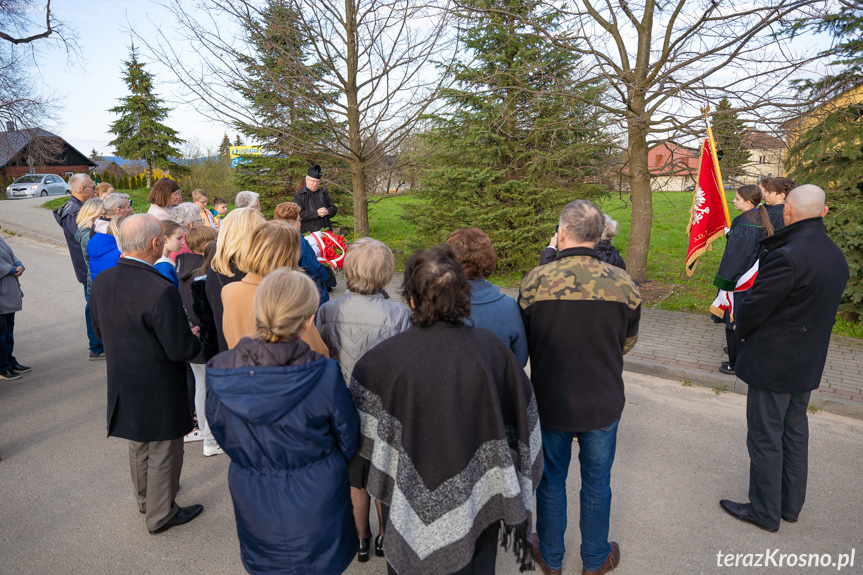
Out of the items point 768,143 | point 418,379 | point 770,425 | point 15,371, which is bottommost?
point 15,371

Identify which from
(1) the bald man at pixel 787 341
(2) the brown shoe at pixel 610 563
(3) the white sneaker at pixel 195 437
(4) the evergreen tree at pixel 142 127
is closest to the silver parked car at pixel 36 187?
(4) the evergreen tree at pixel 142 127

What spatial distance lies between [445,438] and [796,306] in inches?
99.6

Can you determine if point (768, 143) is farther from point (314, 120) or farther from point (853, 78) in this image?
point (314, 120)

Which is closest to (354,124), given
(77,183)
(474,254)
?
(77,183)

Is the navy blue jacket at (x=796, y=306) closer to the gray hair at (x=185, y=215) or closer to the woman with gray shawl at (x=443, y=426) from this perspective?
the woman with gray shawl at (x=443, y=426)

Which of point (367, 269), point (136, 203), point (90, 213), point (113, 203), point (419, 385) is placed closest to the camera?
point (419, 385)

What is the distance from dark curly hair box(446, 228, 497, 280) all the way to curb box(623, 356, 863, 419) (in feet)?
14.2

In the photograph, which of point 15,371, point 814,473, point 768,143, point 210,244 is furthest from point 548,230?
point 15,371

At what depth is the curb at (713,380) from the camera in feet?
16.8

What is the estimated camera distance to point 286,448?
2.13 meters

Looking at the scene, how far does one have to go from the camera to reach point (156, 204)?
5.76m

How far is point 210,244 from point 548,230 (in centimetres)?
842

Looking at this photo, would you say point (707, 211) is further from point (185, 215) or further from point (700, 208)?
point (185, 215)

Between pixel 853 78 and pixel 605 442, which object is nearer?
pixel 605 442
